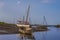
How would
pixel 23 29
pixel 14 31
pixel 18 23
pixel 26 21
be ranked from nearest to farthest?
pixel 26 21
pixel 23 29
pixel 18 23
pixel 14 31

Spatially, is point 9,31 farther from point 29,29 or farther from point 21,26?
point 29,29

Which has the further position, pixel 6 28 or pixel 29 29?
pixel 6 28

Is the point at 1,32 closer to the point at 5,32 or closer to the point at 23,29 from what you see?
the point at 5,32

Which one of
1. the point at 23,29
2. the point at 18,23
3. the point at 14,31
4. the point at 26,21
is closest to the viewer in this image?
the point at 26,21

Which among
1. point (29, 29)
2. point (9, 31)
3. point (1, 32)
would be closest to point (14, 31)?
point (9, 31)

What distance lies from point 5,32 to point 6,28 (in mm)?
500

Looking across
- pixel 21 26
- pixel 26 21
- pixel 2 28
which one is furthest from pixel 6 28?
pixel 26 21

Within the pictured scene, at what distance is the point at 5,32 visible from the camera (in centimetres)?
1489

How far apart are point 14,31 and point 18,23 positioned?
1.41 m

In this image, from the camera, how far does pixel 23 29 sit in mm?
13859

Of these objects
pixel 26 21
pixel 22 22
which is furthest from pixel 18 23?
pixel 26 21

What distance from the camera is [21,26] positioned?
1409 cm

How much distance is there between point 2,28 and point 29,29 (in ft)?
7.92

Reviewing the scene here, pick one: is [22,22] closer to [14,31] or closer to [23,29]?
[23,29]
